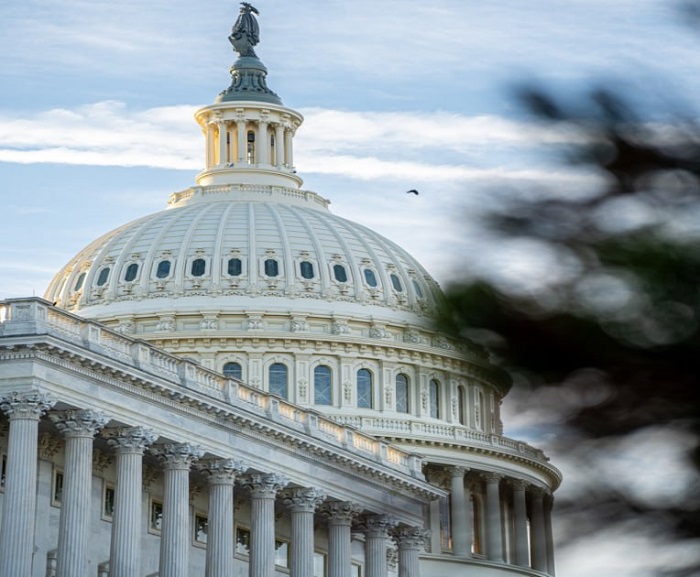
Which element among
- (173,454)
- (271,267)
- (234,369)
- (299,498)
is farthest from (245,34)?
(173,454)

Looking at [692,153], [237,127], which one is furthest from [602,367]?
[237,127]

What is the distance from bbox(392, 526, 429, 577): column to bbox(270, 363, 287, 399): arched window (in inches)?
1497

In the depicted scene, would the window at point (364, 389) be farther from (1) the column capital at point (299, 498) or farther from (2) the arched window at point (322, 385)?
(1) the column capital at point (299, 498)

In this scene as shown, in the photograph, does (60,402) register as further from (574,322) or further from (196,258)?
(196,258)

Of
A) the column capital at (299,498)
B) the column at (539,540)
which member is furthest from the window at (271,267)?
the column at (539,540)

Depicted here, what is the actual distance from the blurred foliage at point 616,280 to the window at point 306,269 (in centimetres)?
11937

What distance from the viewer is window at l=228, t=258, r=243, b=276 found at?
12588 centimetres

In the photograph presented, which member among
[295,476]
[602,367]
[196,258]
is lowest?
[602,367]

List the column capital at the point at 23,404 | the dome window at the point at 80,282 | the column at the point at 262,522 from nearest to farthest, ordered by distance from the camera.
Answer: the column capital at the point at 23,404 < the column at the point at 262,522 < the dome window at the point at 80,282

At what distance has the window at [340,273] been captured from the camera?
127 metres

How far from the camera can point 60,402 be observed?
184 ft

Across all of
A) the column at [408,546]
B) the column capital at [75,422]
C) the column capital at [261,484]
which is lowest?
the column capital at [75,422]

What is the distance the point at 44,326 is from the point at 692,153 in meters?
49.5

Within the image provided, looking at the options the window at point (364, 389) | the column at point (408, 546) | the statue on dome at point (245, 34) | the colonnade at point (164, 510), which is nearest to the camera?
the colonnade at point (164, 510)
